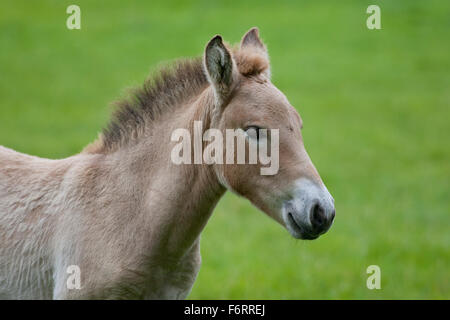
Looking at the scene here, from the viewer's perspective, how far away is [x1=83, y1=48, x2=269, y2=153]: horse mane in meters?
4.84

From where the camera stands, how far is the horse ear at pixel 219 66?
4.34 m

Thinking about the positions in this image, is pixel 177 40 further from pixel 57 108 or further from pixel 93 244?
pixel 93 244

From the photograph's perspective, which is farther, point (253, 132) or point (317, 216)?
point (253, 132)

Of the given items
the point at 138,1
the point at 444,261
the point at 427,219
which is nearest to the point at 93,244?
the point at 444,261

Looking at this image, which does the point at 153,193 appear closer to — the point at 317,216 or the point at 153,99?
the point at 153,99

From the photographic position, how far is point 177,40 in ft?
69.2

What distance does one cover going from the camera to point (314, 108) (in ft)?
56.5

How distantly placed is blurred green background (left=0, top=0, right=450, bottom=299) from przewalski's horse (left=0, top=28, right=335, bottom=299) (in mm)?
567

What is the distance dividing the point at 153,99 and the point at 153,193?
2.49ft

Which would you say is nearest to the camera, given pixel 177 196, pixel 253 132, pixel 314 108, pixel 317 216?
pixel 317 216

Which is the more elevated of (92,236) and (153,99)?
(153,99)

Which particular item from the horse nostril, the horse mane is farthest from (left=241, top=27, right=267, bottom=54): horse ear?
the horse nostril

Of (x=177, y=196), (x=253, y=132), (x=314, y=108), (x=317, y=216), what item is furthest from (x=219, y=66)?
(x=314, y=108)

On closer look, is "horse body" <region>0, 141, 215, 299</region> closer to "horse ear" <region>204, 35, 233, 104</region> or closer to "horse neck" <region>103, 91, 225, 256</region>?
"horse neck" <region>103, 91, 225, 256</region>
